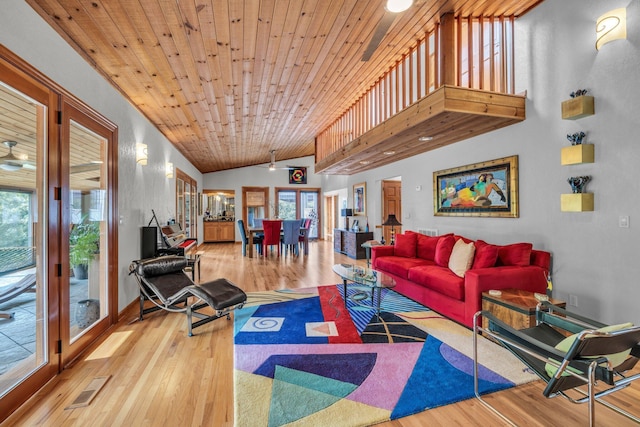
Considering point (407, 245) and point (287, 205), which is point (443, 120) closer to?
point (407, 245)

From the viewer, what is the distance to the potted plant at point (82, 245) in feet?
8.34

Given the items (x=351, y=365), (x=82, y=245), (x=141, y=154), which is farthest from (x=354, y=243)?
(x=82, y=245)

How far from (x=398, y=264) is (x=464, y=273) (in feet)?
3.74

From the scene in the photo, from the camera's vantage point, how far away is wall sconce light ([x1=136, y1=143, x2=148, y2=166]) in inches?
159

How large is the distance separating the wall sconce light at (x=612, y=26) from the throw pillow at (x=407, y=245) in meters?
3.07

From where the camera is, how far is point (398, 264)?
4.40 metres

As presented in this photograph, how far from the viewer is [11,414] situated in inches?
71.1

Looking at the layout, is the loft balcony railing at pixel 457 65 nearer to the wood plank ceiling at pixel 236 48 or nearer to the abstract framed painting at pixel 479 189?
the wood plank ceiling at pixel 236 48

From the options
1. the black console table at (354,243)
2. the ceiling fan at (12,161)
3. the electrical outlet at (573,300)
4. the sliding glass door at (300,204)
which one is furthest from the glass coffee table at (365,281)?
the sliding glass door at (300,204)

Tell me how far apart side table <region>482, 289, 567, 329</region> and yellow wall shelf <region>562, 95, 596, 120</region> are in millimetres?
1783

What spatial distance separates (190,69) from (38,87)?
1392mm

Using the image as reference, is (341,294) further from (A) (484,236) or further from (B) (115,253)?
(B) (115,253)

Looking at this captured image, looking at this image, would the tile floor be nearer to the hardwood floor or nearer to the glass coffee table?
the hardwood floor

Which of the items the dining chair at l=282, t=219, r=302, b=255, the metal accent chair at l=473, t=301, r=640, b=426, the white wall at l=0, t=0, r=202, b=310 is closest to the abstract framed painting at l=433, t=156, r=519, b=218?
the metal accent chair at l=473, t=301, r=640, b=426
